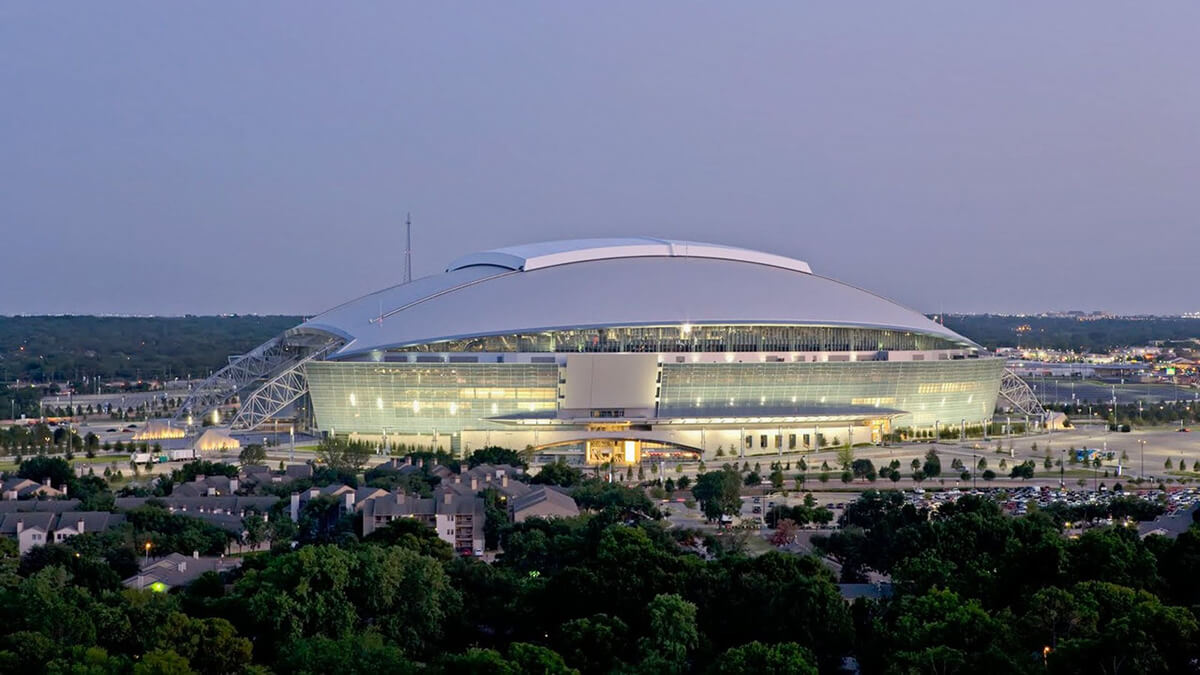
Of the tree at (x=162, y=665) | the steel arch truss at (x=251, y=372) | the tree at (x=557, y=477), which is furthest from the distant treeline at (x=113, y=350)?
the tree at (x=162, y=665)

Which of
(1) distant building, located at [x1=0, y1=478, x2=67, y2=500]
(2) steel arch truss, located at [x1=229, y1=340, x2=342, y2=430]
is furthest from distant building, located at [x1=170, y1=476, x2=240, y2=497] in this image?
(2) steel arch truss, located at [x1=229, y1=340, x2=342, y2=430]

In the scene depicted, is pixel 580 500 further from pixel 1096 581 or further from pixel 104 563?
pixel 1096 581

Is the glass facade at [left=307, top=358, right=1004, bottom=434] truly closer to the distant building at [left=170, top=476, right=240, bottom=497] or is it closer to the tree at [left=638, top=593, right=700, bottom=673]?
the distant building at [left=170, top=476, right=240, bottom=497]

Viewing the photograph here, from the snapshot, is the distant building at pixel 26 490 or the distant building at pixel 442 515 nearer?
the distant building at pixel 442 515

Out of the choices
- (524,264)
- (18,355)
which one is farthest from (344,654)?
(18,355)

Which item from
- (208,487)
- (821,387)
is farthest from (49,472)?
(821,387)

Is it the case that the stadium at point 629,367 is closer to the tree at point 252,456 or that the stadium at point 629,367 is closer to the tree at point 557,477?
the tree at point 252,456
